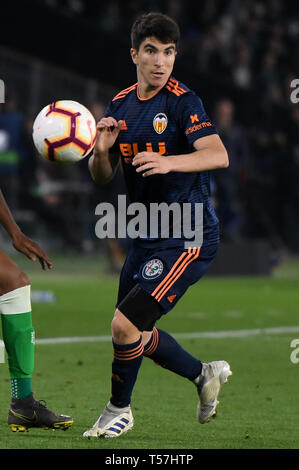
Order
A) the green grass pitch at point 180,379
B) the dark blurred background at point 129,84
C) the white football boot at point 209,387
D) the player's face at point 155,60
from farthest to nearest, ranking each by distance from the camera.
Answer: the dark blurred background at point 129,84, the white football boot at point 209,387, the player's face at point 155,60, the green grass pitch at point 180,379

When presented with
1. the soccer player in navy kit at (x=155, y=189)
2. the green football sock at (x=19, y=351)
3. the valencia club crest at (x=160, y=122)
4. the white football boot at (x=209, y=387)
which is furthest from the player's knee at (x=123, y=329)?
the valencia club crest at (x=160, y=122)

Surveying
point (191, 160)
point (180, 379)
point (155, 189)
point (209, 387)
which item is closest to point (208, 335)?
point (180, 379)

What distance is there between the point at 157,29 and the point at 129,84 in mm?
14037

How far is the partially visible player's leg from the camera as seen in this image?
5949mm

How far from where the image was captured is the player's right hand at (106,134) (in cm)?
629

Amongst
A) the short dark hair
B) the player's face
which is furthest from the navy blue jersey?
the short dark hair

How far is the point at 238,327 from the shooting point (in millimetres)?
10938

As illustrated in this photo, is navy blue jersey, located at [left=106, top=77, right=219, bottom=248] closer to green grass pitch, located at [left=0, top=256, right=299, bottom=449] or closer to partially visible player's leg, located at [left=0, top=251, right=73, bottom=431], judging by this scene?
partially visible player's leg, located at [left=0, top=251, right=73, bottom=431]

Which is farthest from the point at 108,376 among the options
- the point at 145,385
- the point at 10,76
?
the point at 10,76

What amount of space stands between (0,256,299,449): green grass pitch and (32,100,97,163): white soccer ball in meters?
1.46

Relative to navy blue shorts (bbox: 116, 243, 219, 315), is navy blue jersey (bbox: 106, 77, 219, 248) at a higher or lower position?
higher

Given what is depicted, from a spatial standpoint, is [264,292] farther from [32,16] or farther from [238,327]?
[32,16]

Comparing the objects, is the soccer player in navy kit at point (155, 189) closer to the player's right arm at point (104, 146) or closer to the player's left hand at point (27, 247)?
the player's right arm at point (104, 146)

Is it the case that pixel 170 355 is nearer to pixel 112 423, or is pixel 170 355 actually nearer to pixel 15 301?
pixel 112 423
